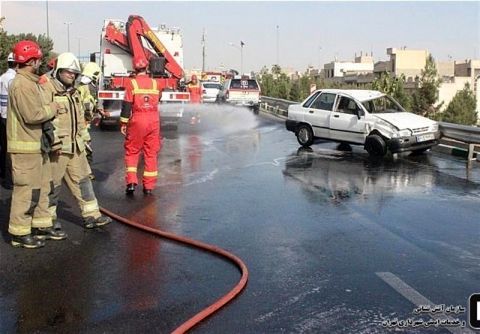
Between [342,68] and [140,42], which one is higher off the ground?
[342,68]

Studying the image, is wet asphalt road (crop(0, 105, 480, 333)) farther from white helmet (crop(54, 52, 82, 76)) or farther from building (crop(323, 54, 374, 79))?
building (crop(323, 54, 374, 79))

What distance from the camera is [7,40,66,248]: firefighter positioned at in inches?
210

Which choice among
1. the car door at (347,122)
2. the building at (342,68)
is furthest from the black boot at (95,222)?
the building at (342,68)

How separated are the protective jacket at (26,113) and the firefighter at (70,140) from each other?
42cm

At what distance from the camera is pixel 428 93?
35.0 meters

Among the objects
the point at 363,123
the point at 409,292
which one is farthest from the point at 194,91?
the point at 409,292

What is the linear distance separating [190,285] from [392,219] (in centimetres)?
326

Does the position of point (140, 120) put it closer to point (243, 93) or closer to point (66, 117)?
point (66, 117)

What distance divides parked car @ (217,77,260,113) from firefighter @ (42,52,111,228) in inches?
885

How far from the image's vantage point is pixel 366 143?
12.6 meters

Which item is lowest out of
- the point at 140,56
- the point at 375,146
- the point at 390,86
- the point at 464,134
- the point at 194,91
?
the point at 375,146

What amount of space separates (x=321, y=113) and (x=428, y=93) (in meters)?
23.3

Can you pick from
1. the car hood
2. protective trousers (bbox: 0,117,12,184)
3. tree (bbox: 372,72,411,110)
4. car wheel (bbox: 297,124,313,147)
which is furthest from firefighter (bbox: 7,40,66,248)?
tree (bbox: 372,72,411,110)

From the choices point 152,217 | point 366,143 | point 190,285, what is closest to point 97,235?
point 152,217
